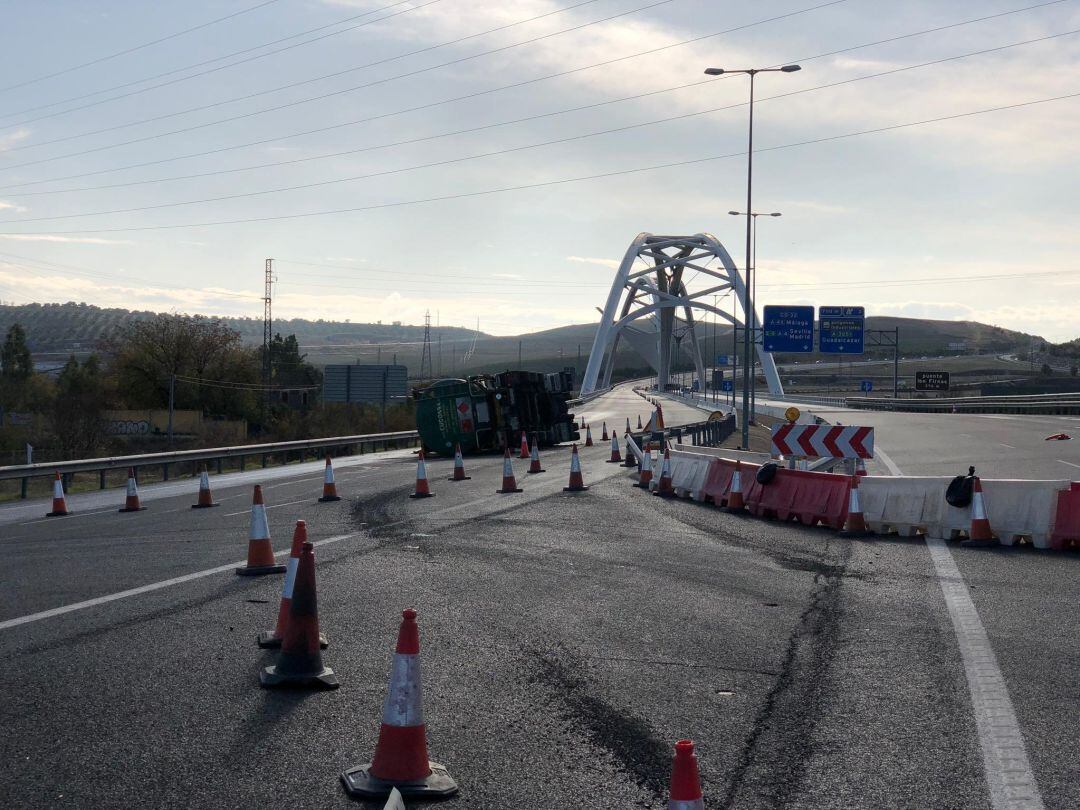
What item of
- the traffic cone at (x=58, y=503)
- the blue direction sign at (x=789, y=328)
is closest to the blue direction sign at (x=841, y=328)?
the blue direction sign at (x=789, y=328)

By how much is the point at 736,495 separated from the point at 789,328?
38374 millimetres

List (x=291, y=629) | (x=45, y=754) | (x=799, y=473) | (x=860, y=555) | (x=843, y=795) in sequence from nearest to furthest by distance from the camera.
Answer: (x=843, y=795) < (x=45, y=754) < (x=291, y=629) < (x=860, y=555) < (x=799, y=473)

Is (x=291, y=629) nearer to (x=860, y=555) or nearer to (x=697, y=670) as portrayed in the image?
(x=697, y=670)

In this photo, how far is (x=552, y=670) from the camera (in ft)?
23.9

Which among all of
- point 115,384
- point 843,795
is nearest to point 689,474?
point 843,795

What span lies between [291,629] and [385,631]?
1.61m

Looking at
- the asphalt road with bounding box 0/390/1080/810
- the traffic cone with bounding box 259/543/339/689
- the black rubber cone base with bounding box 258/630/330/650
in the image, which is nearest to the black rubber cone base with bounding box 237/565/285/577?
the asphalt road with bounding box 0/390/1080/810

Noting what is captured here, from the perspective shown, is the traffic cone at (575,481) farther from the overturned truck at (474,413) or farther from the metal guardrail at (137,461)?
the overturned truck at (474,413)

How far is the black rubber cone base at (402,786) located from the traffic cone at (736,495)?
517 inches

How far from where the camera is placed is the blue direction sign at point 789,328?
54.6 metres

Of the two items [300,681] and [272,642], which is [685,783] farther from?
[272,642]

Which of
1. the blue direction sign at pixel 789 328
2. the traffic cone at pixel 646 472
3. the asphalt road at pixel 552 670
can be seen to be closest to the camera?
the asphalt road at pixel 552 670

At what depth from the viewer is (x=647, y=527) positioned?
15.6 meters

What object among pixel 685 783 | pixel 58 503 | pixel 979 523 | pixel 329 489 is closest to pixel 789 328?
pixel 329 489
